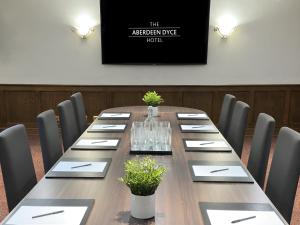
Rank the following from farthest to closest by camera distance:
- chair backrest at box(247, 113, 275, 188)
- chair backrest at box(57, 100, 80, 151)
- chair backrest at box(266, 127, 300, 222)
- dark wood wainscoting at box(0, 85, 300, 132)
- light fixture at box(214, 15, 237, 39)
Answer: dark wood wainscoting at box(0, 85, 300, 132), light fixture at box(214, 15, 237, 39), chair backrest at box(57, 100, 80, 151), chair backrest at box(247, 113, 275, 188), chair backrest at box(266, 127, 300, 222)

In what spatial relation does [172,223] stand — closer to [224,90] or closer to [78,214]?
[78,214]

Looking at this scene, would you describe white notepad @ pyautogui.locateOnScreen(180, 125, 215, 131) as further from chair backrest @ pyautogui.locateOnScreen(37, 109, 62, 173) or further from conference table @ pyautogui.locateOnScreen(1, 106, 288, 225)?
chair backrest @ pyautogui.locateOnScreen(37, 109, 62, 173)

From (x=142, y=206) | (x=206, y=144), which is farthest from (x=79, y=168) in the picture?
(x=206, y=144)

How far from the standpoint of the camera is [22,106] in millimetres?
5141

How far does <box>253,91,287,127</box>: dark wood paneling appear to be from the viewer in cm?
512

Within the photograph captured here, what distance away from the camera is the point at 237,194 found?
1.53m

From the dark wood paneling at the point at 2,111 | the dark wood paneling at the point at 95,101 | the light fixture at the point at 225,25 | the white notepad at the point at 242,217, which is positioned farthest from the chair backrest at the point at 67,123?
the light fixture at the point at 225,25

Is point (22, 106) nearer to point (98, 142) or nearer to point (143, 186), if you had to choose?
point (98, 142)

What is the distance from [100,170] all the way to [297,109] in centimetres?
428

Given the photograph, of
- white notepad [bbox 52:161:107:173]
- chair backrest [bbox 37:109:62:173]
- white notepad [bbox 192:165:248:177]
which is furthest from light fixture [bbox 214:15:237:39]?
white notepad [bbox 52:161:107:173]

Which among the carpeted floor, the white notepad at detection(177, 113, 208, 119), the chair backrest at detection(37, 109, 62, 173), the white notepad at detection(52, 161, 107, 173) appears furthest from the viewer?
the white notepad at detection(177, 113, 208, 119)

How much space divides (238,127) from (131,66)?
2.59m

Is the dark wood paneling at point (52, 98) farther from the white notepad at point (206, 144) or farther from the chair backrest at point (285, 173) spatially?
the chair backrest at point (285, 173)

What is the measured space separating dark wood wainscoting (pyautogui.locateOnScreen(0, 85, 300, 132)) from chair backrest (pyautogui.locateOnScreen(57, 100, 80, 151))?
192cm
